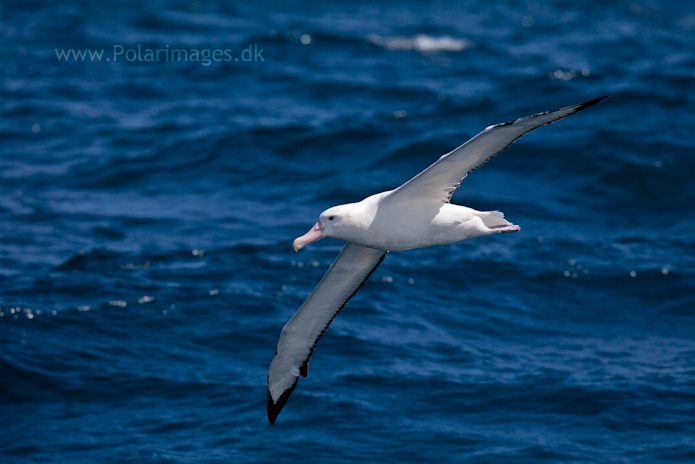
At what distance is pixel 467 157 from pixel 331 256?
6548 mm

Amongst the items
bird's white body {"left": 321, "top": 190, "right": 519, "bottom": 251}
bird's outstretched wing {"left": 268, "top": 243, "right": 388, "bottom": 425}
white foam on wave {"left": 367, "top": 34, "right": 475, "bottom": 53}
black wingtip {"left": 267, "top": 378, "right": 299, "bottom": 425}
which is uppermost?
bird's white body {"left": 321, "top": 190, "right": 519, "bottom": 251}

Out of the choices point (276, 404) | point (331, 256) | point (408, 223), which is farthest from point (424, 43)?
point (408, 223)

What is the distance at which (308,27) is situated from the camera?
2553 centimetres

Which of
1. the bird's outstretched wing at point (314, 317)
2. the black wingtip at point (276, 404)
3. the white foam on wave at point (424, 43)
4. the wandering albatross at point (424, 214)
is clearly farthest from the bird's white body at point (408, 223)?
the white foam on wave at point (424, 43)

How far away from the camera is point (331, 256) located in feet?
46.1

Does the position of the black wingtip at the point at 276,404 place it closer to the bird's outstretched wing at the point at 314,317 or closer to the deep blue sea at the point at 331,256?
the bird's outstretched wing at the point at 314,317

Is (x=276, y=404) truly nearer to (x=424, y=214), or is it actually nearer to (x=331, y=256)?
(x=424, y=214)

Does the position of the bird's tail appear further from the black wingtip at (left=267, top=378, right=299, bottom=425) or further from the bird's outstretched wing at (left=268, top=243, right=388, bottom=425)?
the black wingtip at (left=267, top=378, right=299, bottom=425)

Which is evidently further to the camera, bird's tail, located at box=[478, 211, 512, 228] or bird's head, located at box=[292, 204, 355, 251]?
bird's tail, located at box=[478, 211, 512, 228]

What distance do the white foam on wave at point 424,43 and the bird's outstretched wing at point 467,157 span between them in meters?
16.5

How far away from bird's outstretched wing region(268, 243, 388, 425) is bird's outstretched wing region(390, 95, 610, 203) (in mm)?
1355

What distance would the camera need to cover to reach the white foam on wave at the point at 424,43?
24.1m

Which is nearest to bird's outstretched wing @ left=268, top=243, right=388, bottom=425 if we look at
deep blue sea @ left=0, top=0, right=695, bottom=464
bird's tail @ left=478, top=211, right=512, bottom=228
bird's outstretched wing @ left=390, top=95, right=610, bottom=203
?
deep blue sea @ left=0, top=0, right=695, bottom=464

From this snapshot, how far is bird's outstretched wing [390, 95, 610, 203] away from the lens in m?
7.09
